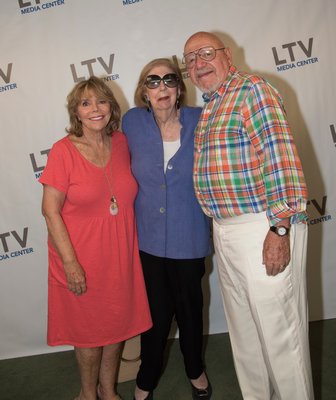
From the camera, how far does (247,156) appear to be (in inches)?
54.8

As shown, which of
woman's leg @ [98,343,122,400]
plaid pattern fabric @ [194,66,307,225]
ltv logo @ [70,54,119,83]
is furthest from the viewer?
ltv logo @ [70,54,119,83]

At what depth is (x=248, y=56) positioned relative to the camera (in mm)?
2338

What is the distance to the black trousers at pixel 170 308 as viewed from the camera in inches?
69.9

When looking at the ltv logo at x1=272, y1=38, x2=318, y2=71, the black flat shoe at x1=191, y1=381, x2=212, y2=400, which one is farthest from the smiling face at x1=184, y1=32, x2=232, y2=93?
the black flat shoe at x1=191, y1=381, x2=212, y2=400

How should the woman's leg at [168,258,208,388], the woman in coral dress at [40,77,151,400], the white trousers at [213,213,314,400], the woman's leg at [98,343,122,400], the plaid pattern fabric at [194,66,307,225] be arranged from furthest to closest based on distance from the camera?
the woman's leg at [98,343,122,400] < the woman's leg at [168,258,208,388] < the woman in coral dress at [40,77,151,400] < the white trousers at [213,213,314,400] < the plaid pattern fabric at [194,66,307,225]

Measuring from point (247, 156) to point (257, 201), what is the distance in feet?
0.59

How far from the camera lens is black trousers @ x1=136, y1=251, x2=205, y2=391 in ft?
5.82

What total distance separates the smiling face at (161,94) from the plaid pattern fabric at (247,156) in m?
0.21

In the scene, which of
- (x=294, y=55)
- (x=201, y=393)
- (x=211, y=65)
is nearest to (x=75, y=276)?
(x=201, y=393)

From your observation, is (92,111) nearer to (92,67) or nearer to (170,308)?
(92,67)

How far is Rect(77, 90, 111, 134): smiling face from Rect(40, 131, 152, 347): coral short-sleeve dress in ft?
0.42

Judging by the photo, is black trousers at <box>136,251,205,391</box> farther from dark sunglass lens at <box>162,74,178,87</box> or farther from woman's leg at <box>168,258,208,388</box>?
dark sunglass lens at <box>162,74,178,87</box>

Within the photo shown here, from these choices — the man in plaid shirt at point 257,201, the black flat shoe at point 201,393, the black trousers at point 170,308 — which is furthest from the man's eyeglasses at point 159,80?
the black flat shoe at point 201,393

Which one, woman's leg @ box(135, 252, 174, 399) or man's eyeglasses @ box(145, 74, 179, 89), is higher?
man's eyeglasses @ box(145, 74, 179, 89)
